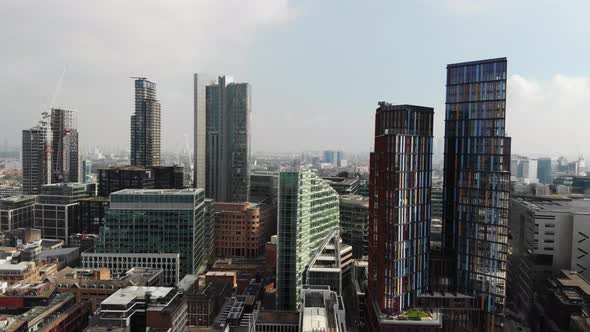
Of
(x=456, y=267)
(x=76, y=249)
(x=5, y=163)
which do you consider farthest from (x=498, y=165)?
(x=5, y=163)

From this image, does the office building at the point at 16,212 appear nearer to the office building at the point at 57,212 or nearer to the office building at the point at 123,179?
the office building at the point at 57,212

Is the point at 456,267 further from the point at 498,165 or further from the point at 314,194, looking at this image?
the point at 314,194

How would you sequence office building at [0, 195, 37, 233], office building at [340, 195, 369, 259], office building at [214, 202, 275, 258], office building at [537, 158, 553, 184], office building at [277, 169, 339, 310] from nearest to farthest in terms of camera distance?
office building at [277, 169, 339, 310] < office building at [340, 195, 369, 259] < office building at [214, 202, 275, 258] < office building at [0, 195, 37, 233] < office building at [537, 158, 553, 184]

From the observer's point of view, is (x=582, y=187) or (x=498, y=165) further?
(x=582, y=187)

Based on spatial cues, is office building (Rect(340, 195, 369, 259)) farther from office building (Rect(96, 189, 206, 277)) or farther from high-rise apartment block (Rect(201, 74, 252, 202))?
high-rise apartment block (Rect(201, 74, 252, 202))

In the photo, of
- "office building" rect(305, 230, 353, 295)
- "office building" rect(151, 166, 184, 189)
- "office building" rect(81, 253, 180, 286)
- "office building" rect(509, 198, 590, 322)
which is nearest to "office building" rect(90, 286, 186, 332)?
"office building" rect(305, 230, 353, 295)

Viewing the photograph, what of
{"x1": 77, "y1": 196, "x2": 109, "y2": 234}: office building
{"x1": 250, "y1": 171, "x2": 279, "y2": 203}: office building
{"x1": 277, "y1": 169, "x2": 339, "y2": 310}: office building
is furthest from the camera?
{"x1": 250, "y1": 171, "x2": 279, "y2": 203}: office building

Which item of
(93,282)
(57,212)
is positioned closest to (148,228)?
(93,282)
